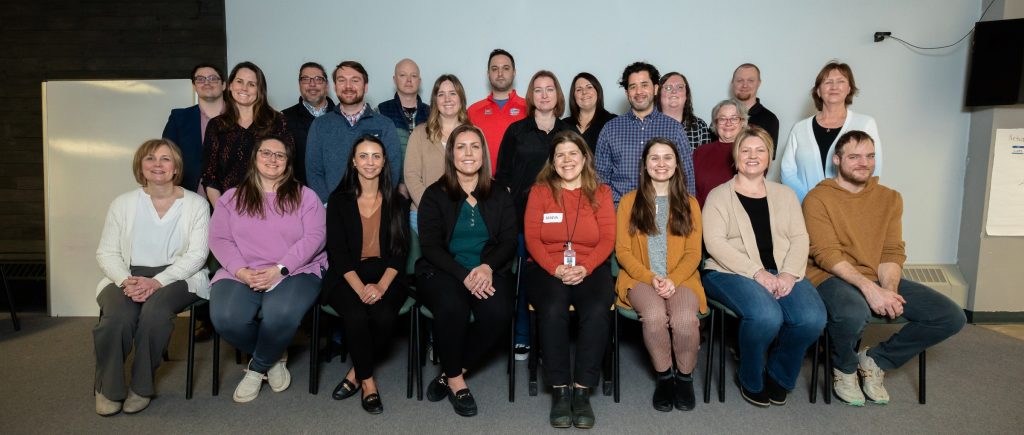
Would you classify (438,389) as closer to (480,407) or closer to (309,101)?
(480,407)

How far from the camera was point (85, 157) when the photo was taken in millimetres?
4125

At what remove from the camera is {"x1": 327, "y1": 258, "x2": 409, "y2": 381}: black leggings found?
8.48ft

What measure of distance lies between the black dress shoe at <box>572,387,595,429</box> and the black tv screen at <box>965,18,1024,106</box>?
3.81m

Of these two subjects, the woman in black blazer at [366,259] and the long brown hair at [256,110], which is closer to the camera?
the woman in black blazer at [366,259]

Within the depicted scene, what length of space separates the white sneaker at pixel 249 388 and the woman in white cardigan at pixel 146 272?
14.8 inches

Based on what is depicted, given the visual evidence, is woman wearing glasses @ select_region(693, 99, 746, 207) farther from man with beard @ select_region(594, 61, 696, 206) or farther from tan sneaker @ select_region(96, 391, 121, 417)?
tan sneaker @ select_region(96, 391, 121, 417)

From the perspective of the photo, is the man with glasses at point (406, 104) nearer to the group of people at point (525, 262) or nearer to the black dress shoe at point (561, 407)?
the group of people at point (525, 262)

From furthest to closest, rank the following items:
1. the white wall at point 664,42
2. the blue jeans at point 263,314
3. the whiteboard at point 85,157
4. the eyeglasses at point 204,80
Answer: the white wall at point 664,42 < the whiteboard at point 85,157 < the eyeglasses at point 204,80 < the blue jeans at point 263,314

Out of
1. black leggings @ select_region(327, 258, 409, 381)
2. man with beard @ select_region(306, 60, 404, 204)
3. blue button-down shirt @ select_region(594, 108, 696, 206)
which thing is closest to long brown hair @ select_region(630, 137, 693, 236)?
blue button-down shirt @ select_region(594, 108, 696, 206)

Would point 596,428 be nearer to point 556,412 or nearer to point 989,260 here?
point 556,412

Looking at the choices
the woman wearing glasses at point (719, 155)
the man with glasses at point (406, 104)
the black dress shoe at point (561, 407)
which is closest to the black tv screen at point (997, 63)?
the woman wearing glasses at point (719, 155)

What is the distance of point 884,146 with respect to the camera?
14.3 feet

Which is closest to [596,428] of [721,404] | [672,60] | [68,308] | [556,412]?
[556,412]

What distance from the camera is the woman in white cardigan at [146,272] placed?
99.7 inches
